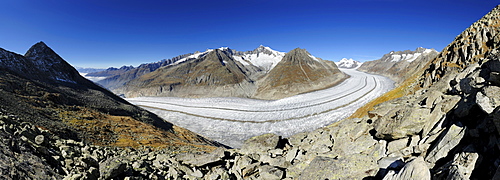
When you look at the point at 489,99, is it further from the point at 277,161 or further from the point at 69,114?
the point at 69,114

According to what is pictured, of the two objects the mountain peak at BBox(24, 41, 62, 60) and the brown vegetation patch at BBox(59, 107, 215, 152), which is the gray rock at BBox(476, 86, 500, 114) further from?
→ the mountain peak at BBox(24, 41, 62, 60)

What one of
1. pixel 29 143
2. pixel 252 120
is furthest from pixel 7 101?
pixel 252 120

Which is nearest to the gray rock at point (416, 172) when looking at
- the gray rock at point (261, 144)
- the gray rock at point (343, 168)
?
the gray rock at point (343, 168)

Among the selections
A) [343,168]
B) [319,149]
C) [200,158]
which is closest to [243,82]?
[319,149]

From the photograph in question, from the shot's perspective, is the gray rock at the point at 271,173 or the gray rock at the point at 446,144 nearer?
the gray rock at the point at 446,144

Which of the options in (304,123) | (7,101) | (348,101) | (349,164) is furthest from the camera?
(348,101)

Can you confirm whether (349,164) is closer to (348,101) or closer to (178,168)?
(178,168)

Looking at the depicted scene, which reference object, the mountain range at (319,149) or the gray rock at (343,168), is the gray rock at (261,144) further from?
the gray rock at (343,168)
